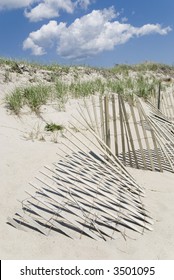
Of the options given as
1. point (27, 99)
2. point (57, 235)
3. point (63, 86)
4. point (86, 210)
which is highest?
point (63, 86)

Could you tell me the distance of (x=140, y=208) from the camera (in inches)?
142

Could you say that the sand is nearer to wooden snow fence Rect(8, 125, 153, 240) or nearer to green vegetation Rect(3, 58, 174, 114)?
wooden snow fence Rect(8, 125, 153, 240)

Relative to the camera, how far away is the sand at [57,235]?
2.88 meters

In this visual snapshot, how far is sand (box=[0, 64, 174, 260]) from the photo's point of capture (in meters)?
2.88

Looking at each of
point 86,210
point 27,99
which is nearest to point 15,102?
point 27,99

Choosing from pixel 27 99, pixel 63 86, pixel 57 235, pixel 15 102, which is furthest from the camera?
pixel 63 86

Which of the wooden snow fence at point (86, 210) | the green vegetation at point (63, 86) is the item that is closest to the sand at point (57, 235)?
the wooden snow fence at point (86, 210)

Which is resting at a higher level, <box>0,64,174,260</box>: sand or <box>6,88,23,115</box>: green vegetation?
<box>6,88,23,115</box>: green vegetation

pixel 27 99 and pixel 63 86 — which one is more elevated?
pixel 63 86

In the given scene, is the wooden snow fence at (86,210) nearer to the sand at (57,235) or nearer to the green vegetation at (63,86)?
the sand at (57,235)

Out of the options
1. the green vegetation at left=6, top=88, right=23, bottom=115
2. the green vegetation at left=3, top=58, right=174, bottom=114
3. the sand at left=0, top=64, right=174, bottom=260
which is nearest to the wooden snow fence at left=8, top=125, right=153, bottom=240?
the sand at left=0, top=64, right=174, bottom=260

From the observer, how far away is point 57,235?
122 inches

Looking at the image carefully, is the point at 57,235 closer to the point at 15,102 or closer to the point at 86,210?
the point at 86,210
